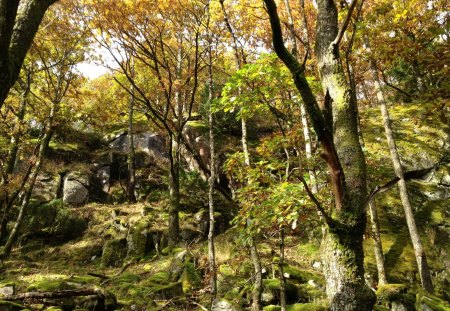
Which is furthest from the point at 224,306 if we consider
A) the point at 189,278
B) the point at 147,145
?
the point at 147,145

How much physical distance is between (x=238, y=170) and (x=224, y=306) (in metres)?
2.94

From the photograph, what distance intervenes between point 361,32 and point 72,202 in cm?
1657

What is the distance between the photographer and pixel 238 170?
557cm

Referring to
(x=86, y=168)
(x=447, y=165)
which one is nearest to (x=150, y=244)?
(x=86, y=168)

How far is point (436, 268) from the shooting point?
10.4 m

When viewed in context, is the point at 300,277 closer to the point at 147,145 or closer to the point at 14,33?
the point at 14,33

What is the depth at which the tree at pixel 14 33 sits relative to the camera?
3.28 m

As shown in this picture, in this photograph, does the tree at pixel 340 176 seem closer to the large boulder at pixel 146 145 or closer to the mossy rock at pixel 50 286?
the mossy rock at pixel 50 286

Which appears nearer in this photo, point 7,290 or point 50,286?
point 50,286

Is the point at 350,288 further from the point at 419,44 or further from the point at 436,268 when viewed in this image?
the point at 436,268

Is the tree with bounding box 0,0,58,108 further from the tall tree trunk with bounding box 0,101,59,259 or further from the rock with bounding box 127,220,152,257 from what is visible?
the rock with bounding box 127,220,152,257

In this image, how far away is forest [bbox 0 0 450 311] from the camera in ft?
10.6

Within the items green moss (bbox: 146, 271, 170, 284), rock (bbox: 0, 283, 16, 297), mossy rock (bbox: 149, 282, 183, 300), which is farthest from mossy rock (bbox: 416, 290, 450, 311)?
rock (bbox: 0, 283, 16, 297)

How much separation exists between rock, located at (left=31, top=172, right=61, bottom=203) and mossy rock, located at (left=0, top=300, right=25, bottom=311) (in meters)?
11.9
